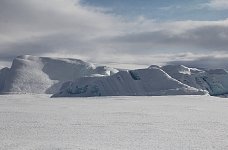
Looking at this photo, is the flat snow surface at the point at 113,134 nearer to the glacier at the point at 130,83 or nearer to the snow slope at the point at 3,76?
the glacier at the point at 130,83

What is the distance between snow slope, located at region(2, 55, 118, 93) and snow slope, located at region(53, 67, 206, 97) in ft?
104

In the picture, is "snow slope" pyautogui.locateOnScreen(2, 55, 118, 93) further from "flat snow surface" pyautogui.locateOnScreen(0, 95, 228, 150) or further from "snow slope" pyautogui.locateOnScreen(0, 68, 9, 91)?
"flat snow surface" pyautogui.locateOnScreen(0, 95, 228, 150)

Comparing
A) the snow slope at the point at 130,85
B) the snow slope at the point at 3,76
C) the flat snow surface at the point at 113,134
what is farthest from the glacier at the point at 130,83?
the flat snow surface at the point at 113,134

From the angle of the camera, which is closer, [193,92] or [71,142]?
[71,142]

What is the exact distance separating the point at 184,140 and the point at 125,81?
2659cm

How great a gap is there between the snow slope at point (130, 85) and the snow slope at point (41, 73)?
3162 cm

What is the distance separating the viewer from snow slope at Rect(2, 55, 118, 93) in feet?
225

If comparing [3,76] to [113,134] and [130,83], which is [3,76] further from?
[113,134]

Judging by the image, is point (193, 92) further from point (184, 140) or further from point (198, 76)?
point (184, 140)

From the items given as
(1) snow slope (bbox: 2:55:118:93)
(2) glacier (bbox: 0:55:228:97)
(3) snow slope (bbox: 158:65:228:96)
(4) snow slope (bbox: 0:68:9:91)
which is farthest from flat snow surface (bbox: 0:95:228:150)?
(4) snow slope (bbox: 0:68:9:91)

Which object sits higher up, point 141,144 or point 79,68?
point 79,68

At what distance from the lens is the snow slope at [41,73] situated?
68.7 m

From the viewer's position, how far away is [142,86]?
33.0 metres

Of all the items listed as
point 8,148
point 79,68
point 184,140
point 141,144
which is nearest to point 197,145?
point 184,140
